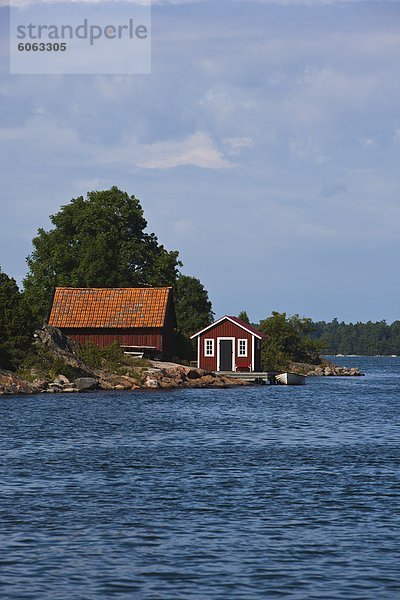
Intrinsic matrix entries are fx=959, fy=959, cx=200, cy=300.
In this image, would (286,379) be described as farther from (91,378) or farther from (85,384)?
(85,384)

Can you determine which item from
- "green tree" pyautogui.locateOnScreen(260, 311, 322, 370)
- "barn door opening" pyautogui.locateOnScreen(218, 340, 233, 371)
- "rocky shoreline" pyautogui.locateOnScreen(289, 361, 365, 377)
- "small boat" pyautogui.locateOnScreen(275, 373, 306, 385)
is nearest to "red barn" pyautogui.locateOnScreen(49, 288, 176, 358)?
"barn door opening" pyautogui.locateOnScreen(218, 340, 233, 371)

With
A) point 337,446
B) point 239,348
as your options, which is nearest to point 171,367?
point 239,348

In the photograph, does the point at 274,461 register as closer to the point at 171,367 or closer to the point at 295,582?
the point at 295,582

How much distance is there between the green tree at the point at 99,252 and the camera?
89.8m

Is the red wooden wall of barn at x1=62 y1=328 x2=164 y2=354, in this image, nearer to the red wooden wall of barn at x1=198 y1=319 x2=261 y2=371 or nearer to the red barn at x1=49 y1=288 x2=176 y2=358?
the red barn at x1=49 y1=288 x2=176 y2=358

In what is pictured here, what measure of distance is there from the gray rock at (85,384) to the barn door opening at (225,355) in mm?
18703

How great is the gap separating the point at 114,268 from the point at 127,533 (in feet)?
239

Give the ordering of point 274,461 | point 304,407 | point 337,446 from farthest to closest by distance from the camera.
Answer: point 304,407, point 337,446, point 274,461

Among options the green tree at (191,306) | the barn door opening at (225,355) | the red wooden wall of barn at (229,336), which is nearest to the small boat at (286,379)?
the red wooden wall of barn at (229,336)

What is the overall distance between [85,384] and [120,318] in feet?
48.7

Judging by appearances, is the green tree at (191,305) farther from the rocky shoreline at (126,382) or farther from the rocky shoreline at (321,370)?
the rocky shoreline at (126,382)

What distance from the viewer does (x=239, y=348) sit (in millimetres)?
81500

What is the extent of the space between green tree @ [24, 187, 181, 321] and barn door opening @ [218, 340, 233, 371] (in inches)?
491

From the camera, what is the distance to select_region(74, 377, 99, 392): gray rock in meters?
62.9
